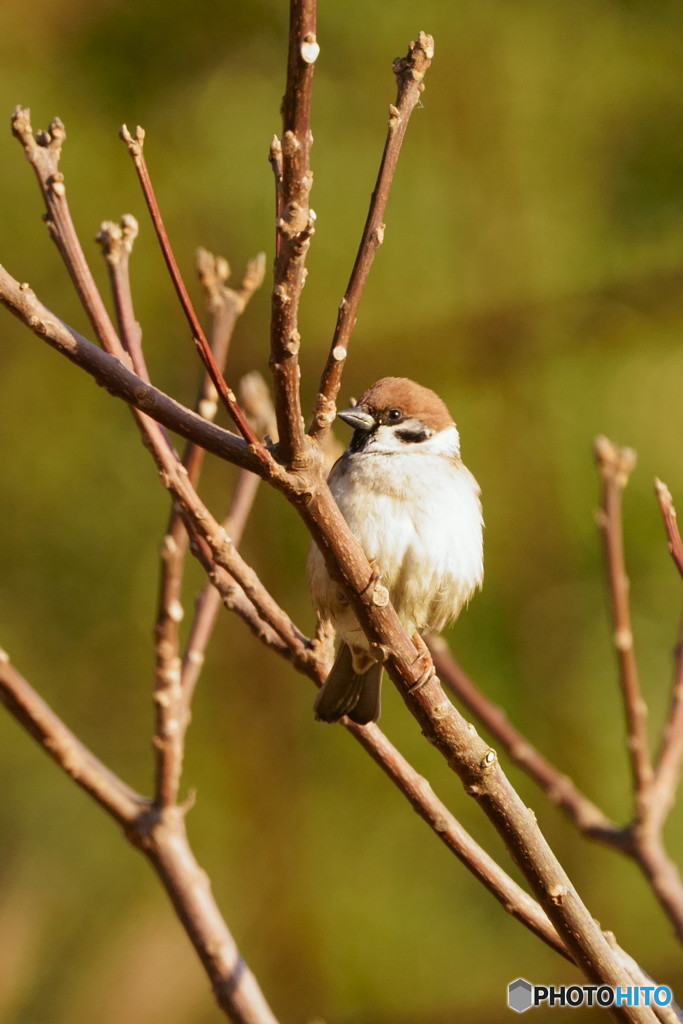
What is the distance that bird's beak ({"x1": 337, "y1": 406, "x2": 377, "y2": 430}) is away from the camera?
2498mm

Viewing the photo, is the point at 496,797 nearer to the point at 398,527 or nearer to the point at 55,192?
the point at 398,527

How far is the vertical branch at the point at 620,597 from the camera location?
7.93 ft

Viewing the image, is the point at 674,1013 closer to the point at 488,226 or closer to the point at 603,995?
the point at 603,995

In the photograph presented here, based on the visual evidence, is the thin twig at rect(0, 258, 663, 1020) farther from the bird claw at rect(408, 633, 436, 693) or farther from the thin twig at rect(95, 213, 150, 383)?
the thin twig at rect(95, 213, 150, 383)

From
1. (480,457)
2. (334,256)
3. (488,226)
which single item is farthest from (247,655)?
(488,226)

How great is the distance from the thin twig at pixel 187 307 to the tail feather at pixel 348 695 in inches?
39.1

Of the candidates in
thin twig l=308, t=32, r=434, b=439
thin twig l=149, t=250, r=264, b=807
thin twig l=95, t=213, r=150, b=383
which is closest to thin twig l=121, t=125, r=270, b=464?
thin twig l=308, t=32, r=434, b=439

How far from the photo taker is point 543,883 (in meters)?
1.59

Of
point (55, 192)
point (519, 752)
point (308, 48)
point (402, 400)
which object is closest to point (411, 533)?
point (402, 400)

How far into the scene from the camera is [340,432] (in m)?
5.56

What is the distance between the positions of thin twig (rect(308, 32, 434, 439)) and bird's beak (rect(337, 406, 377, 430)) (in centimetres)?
110

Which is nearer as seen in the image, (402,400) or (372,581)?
(372,581)

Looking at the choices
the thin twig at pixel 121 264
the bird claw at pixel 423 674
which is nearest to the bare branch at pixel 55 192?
the thin twig at pixel 121 264

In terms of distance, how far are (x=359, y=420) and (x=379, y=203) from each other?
3.99 feet
